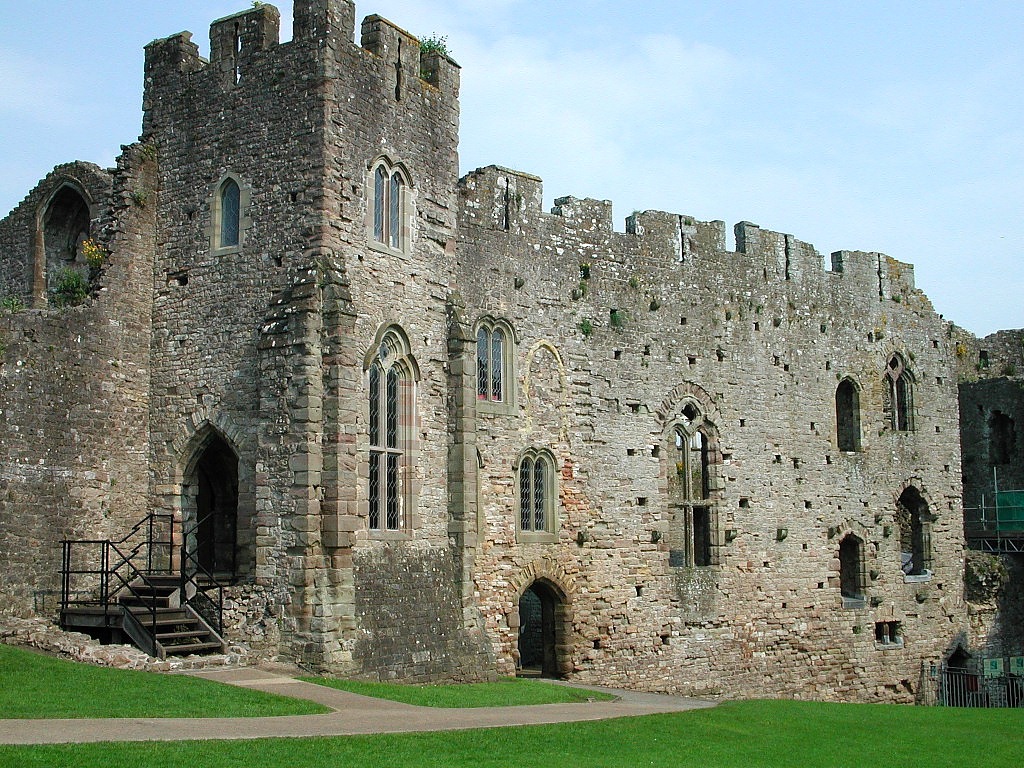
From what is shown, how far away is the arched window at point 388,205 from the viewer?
22344 mm

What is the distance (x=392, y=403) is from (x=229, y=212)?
4305 millimetres

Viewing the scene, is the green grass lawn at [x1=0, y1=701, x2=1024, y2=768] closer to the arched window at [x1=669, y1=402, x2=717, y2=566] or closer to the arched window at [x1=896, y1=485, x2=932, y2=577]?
the arched window at [x1=669, y1=402, x2=717, y2=566]

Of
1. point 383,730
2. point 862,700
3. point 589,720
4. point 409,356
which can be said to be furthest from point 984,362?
point 383,730

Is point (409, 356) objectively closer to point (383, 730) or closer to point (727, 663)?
point (383, 730)

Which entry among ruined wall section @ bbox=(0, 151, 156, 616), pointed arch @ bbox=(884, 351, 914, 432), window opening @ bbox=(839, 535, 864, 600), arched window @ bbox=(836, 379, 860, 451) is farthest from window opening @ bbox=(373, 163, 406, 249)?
pointed arch @ bbox=(884, 351, 914, 432)

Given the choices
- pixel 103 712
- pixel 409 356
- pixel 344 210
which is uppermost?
pixel 344 210

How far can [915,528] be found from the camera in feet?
112

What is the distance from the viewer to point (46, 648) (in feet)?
60.4

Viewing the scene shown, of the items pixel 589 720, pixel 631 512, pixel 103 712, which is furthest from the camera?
pixel 631 512

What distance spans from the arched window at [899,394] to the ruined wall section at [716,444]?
26cm

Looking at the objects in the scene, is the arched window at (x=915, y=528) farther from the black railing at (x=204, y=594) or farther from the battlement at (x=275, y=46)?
the black railing at (x=204, y=594)

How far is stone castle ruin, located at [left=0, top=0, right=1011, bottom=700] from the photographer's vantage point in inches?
804

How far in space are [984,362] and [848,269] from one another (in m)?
7.21

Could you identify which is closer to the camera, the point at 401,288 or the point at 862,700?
the point at 401,288
